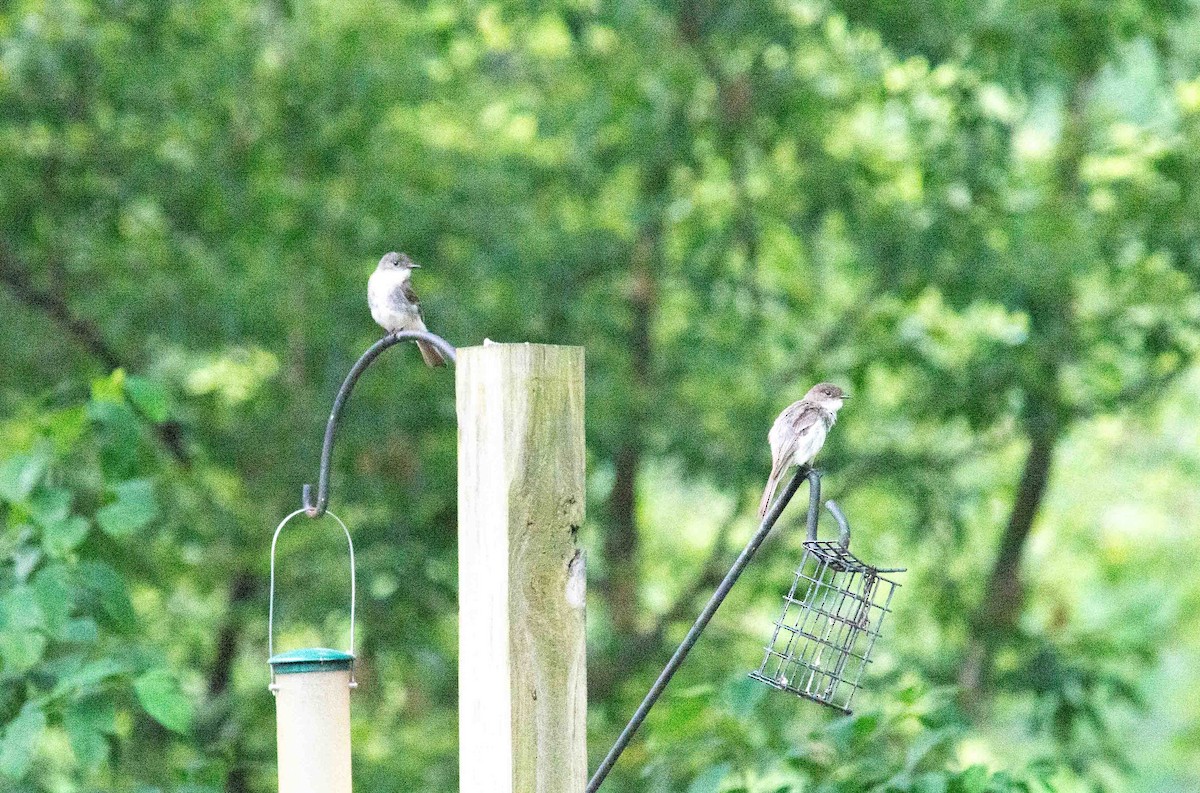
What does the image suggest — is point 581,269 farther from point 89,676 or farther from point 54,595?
point 89,676

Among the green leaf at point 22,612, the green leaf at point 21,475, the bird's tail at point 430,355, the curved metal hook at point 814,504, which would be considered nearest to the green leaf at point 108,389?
the green leaf at point 21,475

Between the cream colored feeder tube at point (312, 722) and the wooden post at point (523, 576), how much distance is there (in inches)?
14.1

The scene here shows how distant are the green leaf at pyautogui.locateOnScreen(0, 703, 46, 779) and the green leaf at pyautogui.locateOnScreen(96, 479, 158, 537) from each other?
0.43 meters

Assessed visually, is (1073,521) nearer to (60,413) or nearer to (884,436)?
(884,436)

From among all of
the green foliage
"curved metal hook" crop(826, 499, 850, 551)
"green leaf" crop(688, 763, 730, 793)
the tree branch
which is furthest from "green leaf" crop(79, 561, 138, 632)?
the tree branch

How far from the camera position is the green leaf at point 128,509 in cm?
332

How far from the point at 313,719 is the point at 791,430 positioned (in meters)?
1.11

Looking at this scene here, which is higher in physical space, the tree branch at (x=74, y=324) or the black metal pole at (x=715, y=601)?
the tree branch at (x=74, y=324)

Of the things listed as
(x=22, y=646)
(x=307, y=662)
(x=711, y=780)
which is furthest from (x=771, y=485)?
(x=22, y=646)

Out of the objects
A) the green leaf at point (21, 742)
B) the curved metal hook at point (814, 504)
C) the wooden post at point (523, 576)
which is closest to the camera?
the wooden post at point (523, 576)

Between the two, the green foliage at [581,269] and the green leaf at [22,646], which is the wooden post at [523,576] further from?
the green foliage at [581,269]

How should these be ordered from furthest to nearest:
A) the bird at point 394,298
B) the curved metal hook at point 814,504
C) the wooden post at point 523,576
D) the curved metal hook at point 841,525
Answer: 1. the bird at point 394,298
2. the curved metal hook at point 814,504
3. the curved metal hook at point 841,525
4. the wooden post at point 523,576

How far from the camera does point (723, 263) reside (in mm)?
7004

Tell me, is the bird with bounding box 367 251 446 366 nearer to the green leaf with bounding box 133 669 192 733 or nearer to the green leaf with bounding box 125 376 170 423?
the green leaf with bounding box 125 376 170 423
